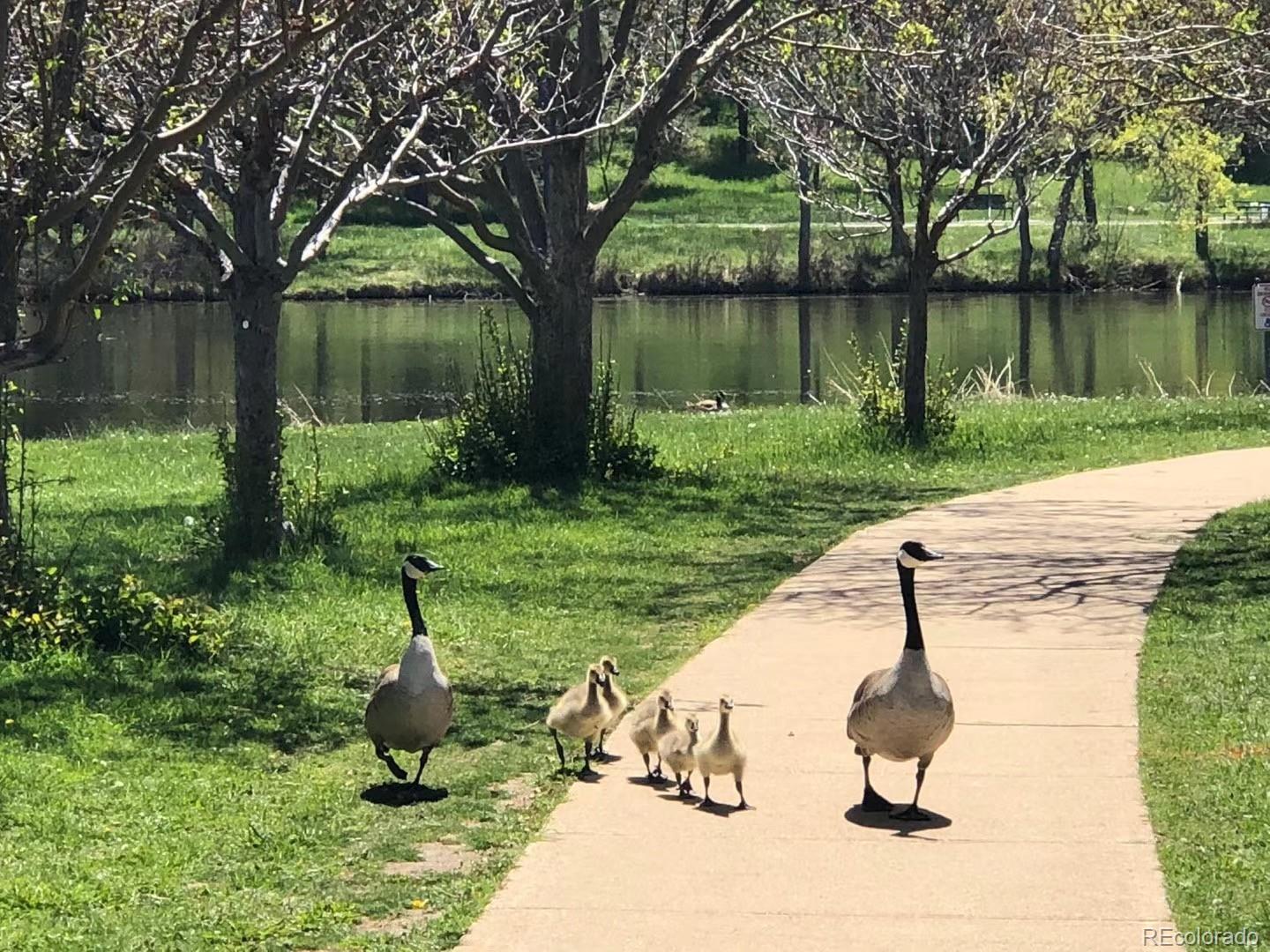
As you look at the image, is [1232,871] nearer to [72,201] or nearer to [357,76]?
[72,201]

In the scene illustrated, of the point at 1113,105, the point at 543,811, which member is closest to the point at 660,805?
the point at 543,811

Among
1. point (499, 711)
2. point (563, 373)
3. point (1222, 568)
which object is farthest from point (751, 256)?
point (499, 711)

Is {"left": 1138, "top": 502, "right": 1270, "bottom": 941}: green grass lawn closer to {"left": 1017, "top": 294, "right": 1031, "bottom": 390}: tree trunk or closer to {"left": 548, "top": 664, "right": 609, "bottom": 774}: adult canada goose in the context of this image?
{"left": 548, "top": 664, "right": 609, "bottom": 774}: adult canada goose

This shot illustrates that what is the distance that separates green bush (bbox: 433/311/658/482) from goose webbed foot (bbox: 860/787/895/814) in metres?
10.2

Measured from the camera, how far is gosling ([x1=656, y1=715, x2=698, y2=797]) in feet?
25.3

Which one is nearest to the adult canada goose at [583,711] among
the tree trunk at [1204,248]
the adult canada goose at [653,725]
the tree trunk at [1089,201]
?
the adult canada goose at [653,725]

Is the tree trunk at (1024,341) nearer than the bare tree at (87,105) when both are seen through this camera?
No

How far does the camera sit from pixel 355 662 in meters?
10.8

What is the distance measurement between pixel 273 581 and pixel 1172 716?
20.8 ft

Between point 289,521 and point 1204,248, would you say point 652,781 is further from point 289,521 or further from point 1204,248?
point 1204,248

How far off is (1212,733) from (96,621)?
19.8 ft

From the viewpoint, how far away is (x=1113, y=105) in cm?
2200

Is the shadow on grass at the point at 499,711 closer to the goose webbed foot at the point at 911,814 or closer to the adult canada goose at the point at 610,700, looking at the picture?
the adult canada goose at the point at 610,700

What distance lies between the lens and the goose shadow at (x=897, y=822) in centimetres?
730
